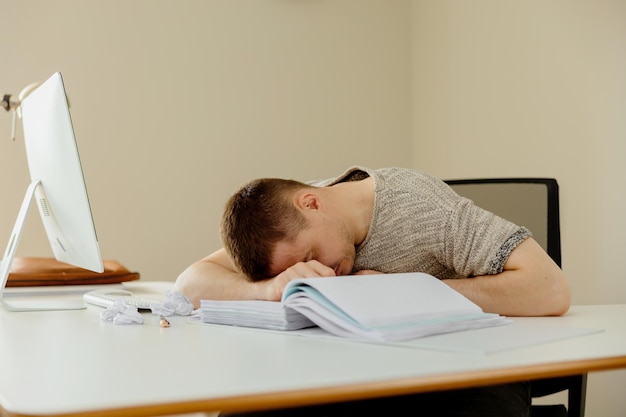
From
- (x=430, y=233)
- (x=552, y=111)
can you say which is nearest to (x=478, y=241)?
(x=430, y=233)

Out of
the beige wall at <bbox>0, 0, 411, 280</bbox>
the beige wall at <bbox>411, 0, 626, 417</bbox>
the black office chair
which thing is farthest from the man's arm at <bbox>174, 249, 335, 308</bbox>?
the beige wall at <bbox>0, 0, 411, 280</bbox>

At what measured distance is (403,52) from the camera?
3648 millimetres

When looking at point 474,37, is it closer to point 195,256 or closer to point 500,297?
point 195,256

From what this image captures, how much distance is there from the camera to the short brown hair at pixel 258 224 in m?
1.25

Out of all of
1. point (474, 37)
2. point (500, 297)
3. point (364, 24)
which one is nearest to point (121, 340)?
point (500, 297)

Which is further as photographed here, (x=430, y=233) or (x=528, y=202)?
(x=528, y=202)

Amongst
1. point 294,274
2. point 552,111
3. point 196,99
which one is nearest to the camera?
point 294,274

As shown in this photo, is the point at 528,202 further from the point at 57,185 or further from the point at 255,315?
the point at 57,185

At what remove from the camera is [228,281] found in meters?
1.35

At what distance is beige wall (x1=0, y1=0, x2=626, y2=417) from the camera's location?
2.52 metres

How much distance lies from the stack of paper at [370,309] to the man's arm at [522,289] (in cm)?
15

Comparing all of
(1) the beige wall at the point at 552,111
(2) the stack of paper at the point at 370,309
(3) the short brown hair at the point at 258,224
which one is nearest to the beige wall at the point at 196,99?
(1) the beige wall at the point at 552,111

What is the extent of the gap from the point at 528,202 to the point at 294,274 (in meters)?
0.78

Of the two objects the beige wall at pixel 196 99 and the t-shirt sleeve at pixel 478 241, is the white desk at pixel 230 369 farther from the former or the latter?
the beige wall at pixel 196 99
